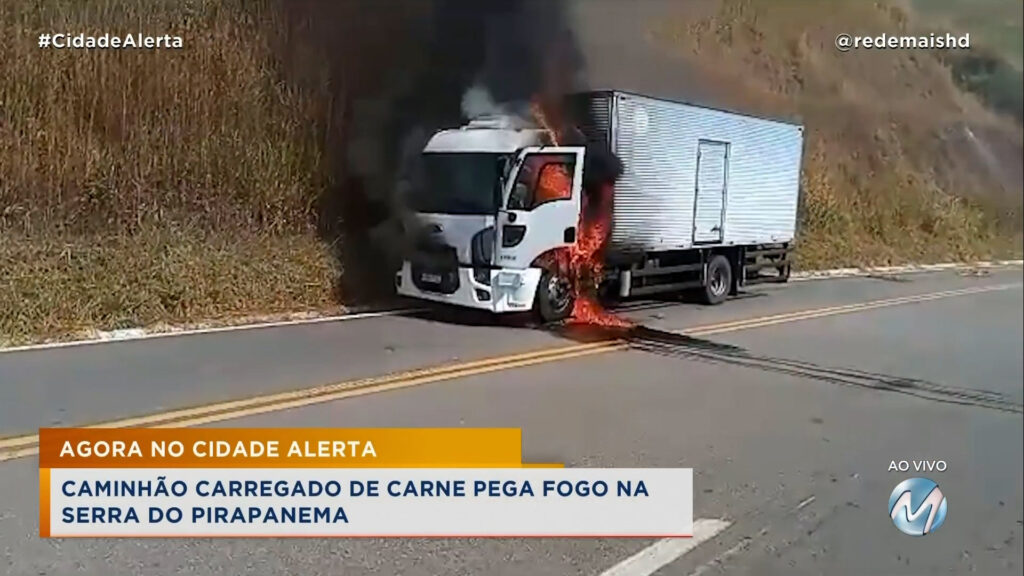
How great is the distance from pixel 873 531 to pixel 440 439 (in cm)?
104

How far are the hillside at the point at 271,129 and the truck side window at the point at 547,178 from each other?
432 mm

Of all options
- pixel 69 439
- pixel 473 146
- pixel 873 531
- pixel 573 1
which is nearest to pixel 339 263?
pixel 473 146

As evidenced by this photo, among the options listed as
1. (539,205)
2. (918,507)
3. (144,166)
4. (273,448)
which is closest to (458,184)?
(539,205)

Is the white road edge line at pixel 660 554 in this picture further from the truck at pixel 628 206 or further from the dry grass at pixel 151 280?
the dry grass at pixel 151 280

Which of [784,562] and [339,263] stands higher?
[339,263]

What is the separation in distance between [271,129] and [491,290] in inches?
44.4

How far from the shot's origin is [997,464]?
8.06 ft

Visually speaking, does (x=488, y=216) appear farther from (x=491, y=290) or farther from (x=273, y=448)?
(x=273, y=448)

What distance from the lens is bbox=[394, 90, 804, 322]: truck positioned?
9.68 feet

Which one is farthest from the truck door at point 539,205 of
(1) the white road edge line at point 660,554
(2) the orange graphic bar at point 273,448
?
(1) the white road edge line at point 660,554

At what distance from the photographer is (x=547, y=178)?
3215mm

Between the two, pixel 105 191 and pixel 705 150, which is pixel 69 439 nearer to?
pixel 105 191

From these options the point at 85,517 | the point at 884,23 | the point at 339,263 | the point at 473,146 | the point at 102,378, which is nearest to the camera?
the point at 85,517

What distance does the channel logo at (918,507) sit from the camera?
228 cm
